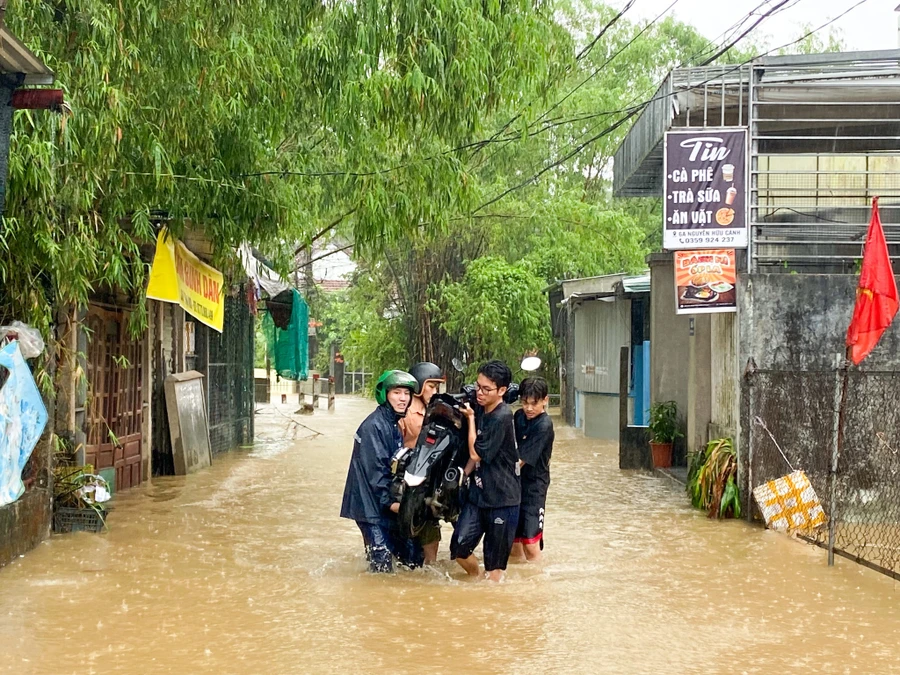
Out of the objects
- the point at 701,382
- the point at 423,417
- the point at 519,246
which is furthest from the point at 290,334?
the point at 423,417

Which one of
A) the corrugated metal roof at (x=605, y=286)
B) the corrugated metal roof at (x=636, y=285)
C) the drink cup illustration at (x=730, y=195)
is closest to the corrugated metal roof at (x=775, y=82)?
the drink cup illustration at (x=730, y=195)

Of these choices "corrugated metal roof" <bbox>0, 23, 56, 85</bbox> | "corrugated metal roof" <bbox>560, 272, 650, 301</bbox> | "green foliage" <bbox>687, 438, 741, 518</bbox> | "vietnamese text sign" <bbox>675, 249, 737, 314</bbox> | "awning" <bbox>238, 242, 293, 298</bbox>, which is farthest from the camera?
"corrugated metal roof" <bbox>560, 272, 650, 301</bbox>

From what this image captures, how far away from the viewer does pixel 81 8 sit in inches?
313

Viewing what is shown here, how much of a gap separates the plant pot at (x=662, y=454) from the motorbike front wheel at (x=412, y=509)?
7.92 metres

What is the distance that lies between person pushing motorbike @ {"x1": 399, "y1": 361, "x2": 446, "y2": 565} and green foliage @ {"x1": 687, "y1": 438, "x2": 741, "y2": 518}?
3669 mm

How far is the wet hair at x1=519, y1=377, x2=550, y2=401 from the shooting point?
27.3 ft

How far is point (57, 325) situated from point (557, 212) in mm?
15414

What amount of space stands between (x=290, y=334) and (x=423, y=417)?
1178 cm

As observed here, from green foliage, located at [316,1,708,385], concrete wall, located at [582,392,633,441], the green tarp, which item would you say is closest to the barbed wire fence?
the green tarp

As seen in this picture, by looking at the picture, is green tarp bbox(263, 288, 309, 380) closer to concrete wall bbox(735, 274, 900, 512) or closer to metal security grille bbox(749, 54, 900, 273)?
metal security grille bbox(749, 54, 900, 273)

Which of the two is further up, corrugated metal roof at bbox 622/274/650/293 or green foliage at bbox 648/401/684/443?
corrugated metal roof at bbox 622/274/650/293

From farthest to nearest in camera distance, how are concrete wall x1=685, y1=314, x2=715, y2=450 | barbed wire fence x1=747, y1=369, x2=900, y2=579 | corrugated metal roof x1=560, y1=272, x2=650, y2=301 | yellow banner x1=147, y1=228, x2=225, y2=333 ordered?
corrugated metal roof x1=560, y1=272, x2=650, y2=301 < concrete wall x1=685, y1=314, x2=715, y2=450 < yellow banner x1=147, y1=228, x2=225, y2=333 < barbed wire fence x1=747, y1=369, x2=900, y2=579

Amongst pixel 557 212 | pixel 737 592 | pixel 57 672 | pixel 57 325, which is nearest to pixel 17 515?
pixel 57 325

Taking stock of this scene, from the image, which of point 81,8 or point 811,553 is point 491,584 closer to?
point 811,553
